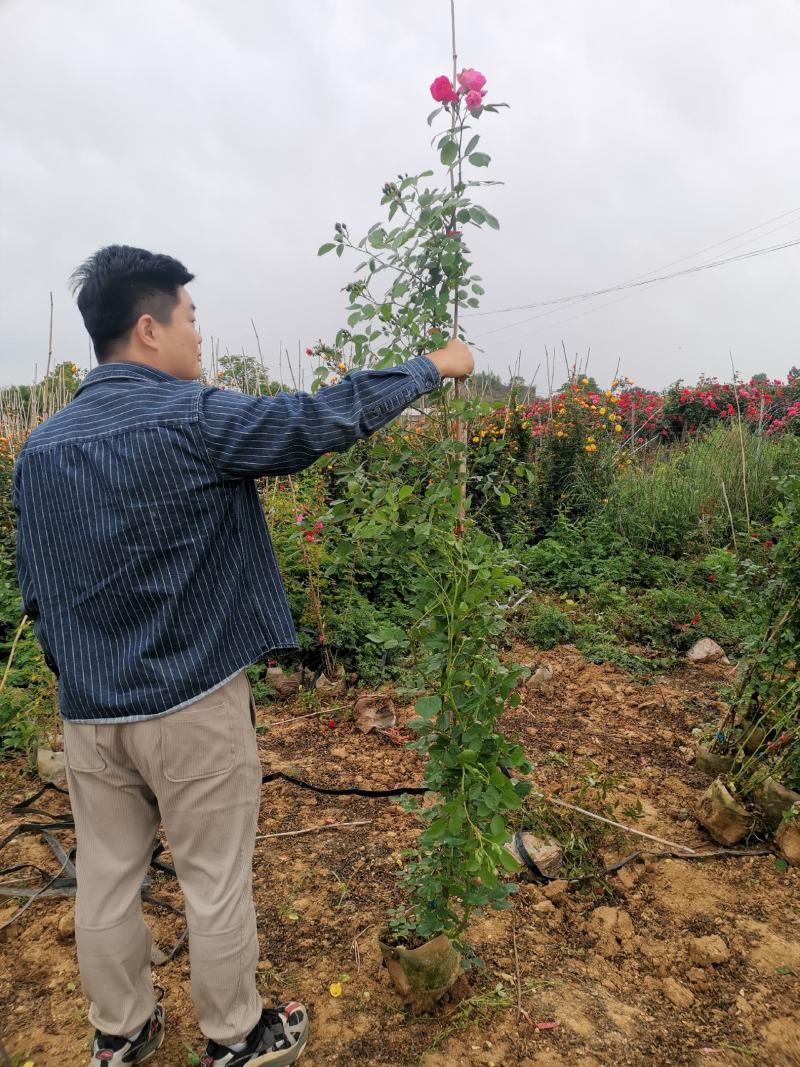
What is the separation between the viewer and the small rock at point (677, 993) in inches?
70.8

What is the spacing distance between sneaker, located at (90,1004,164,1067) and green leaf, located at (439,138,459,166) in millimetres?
2157

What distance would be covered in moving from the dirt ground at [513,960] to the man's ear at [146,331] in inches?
68.7

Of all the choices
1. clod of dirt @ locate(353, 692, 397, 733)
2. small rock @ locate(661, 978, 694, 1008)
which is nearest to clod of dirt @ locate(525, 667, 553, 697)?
clod of dirt @ locate(353, 692, 397, 733)

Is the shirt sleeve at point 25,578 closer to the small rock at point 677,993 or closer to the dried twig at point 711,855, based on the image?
the small rock at point 677,993

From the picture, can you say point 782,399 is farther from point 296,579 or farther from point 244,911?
point 244,911

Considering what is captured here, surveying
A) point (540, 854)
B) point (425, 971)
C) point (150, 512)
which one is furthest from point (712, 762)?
point (150, 512)

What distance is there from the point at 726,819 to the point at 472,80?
2497 millimetres

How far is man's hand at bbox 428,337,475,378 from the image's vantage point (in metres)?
1.53

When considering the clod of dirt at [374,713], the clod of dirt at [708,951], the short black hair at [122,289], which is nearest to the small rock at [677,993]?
the clod of dirt at [708,951]

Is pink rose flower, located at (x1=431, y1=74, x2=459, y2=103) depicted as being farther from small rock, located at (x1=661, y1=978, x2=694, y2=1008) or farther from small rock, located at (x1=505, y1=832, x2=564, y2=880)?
small rock, located at (x1=661, y1=978, x2=694, y2=1008)

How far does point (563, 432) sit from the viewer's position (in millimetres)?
6730

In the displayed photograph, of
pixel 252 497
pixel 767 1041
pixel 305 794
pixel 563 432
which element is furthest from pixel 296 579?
pixel 563 432

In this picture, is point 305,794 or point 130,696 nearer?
point 130,696

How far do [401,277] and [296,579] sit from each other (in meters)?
2.83
